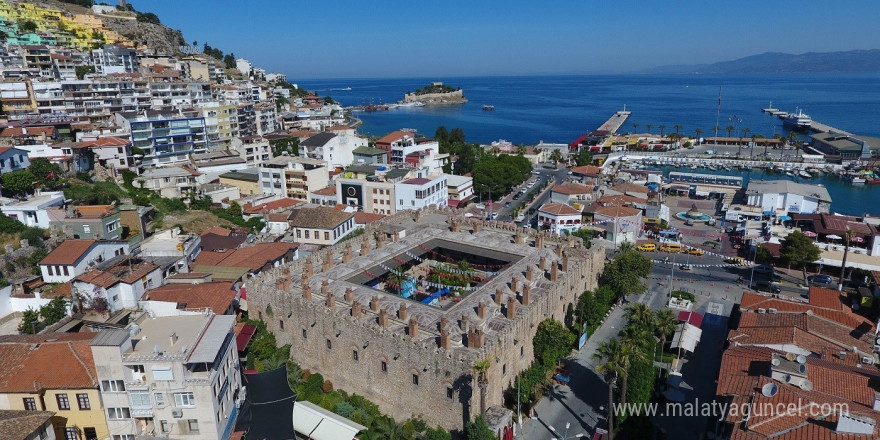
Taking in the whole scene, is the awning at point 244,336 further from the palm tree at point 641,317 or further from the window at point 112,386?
the palm tree at point 641,317

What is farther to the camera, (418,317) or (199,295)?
(199,295)

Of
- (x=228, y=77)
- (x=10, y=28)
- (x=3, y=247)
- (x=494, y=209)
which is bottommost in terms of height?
(x=494, y=209)

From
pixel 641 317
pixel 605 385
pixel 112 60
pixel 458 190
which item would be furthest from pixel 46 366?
pixel 112 60

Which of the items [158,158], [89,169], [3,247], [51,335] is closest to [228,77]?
[158,158]

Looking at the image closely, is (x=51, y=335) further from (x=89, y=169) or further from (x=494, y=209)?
(x=494, y=209)

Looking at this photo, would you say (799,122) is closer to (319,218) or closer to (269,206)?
(269,206)

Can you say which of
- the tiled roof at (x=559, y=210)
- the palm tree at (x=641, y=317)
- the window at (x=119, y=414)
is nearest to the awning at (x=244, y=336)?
the window at (x=119, y=414)
